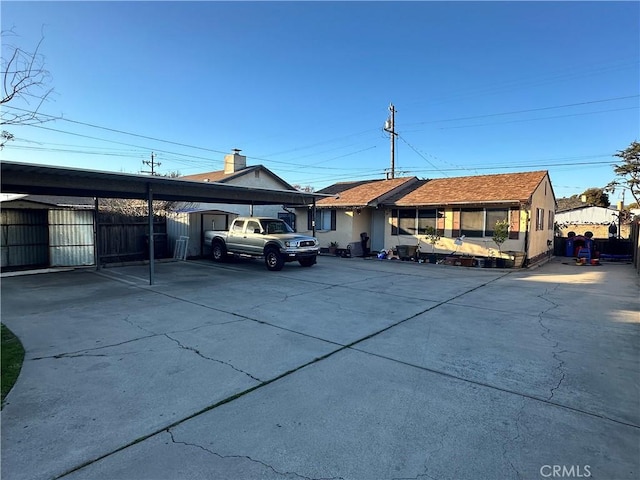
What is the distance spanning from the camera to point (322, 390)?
388 cm

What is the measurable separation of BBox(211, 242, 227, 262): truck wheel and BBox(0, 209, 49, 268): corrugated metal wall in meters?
6.43

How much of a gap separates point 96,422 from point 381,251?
53.8 ft

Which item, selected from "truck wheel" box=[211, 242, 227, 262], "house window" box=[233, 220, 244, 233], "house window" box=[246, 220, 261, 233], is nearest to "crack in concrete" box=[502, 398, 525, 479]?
"house window" box=[246, 220, 261, 233]

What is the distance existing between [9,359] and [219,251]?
11.3 m

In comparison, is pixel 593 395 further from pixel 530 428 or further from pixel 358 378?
pixel 358 378

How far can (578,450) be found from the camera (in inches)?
114

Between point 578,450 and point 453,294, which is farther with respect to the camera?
point 453,294

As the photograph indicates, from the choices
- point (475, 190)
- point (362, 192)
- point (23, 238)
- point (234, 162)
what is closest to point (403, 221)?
point (362, 192)

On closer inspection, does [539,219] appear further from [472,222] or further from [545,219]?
[472,222]

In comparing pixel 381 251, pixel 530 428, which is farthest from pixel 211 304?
pixel 381 251

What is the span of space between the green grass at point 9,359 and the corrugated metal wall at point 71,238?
9.55 metres

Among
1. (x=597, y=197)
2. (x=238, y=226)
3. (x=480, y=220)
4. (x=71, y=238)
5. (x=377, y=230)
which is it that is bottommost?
(x=71, y=238)

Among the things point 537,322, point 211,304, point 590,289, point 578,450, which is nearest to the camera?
point 578,450

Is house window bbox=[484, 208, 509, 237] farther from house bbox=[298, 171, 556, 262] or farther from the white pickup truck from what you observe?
the white pickup truck
